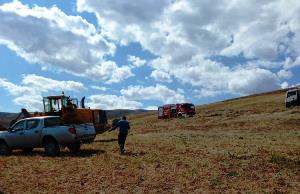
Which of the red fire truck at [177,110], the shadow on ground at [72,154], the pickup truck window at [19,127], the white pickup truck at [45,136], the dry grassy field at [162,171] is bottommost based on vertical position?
the dry grassy field at [162,171]

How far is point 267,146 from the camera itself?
80.7ft

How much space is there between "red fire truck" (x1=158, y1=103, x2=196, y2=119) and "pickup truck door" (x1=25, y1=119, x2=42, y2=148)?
4530 cm

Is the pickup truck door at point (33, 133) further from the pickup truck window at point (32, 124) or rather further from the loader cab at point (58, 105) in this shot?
the loader cab at point (58, 105)

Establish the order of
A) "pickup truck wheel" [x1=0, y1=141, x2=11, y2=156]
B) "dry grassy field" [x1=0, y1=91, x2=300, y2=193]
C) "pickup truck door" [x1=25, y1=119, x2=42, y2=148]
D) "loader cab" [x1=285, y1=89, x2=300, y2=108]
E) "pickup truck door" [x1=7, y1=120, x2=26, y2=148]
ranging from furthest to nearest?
1. "loader cab" [x1=285, y1=89, x2=300, y2=108]
2. "pickup truck wheel" [x1=0, y1=141, x2=11, y2=156]
3. "pickup truck door" [x1=7, y1=120, x2=26, y2=148]
4. "pickup truck door" [x1=25, y1=119, x2=42, y2=148]
5. "dry grassy field" [x1=0, y1=91, x2=300, y2=193]

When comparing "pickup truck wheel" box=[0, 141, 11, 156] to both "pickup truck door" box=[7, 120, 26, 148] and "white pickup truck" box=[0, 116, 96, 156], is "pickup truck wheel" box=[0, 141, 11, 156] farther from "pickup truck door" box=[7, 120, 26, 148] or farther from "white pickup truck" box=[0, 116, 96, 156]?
"pickup truck door" box=[7, 120, 26, 148]

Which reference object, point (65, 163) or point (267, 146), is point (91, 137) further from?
point (267, 146)

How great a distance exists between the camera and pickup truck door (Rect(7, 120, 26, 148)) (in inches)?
1013

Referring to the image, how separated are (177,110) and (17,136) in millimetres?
48485

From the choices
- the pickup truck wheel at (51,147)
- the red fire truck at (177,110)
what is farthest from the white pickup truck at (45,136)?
the red fire truck at (177,110)

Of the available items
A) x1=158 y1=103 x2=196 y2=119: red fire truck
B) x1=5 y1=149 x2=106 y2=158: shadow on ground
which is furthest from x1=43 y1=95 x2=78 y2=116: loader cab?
x1=158 y1=103 x2=196 y2=119: red fire truck

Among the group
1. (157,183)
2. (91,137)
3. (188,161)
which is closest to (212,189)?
(157,183)

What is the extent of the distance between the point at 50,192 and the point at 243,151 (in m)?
9.55

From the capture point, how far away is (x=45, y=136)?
2486 cm

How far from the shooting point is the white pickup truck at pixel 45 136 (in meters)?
24.5
